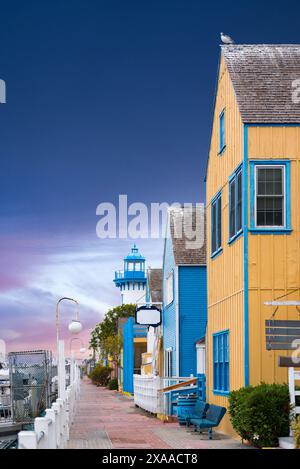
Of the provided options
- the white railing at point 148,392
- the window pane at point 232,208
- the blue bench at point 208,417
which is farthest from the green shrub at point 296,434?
the white railing at point 148,392

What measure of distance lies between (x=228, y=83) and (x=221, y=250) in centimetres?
476

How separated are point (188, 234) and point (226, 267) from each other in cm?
1440

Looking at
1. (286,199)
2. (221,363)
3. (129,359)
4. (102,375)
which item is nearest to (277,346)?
(286,199)

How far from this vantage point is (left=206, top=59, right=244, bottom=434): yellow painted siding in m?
23.2

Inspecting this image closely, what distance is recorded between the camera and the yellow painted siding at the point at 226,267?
2320 centimetres

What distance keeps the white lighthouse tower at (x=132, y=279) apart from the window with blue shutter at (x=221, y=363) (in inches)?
3163

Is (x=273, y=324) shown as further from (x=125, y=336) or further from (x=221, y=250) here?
(x=125, y=336)

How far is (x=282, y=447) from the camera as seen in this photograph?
19.2 m

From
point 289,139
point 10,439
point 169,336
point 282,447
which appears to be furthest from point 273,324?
point 169,336

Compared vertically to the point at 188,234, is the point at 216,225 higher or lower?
lower

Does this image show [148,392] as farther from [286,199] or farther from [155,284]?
[155,284]

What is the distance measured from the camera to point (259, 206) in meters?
22.6

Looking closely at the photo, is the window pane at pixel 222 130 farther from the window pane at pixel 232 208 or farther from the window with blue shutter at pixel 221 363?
the window with blue shutter at pixel 221 363
